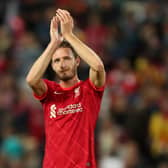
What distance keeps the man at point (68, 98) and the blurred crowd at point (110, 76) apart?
472cm

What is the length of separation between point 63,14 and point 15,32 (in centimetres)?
827

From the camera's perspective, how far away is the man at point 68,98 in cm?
806

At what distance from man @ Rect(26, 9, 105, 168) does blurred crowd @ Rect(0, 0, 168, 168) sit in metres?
4.72

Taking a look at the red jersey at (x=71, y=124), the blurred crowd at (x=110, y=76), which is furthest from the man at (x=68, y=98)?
the blurred crowd at (x=110, y=76)

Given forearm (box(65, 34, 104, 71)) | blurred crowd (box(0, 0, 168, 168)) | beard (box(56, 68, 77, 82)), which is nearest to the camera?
forearm (box(65, 34, 104, 71))

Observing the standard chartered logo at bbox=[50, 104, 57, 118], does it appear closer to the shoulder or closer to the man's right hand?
the shoulder

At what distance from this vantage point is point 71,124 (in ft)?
26.7

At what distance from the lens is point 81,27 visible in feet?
56.3

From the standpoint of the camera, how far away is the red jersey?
807cm

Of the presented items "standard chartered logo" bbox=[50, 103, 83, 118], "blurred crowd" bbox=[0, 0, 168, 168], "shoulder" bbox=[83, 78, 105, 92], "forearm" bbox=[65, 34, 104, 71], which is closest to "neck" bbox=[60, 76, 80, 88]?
"shoulder" bbox=[83, 78, 105, 92]

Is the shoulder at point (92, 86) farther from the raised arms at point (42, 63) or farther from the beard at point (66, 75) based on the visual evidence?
the raised arms at point (42, 63)

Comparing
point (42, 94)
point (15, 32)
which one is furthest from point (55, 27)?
point (15, 32)

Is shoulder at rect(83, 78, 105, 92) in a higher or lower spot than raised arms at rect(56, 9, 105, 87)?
lower

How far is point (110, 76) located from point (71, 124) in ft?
24.5
